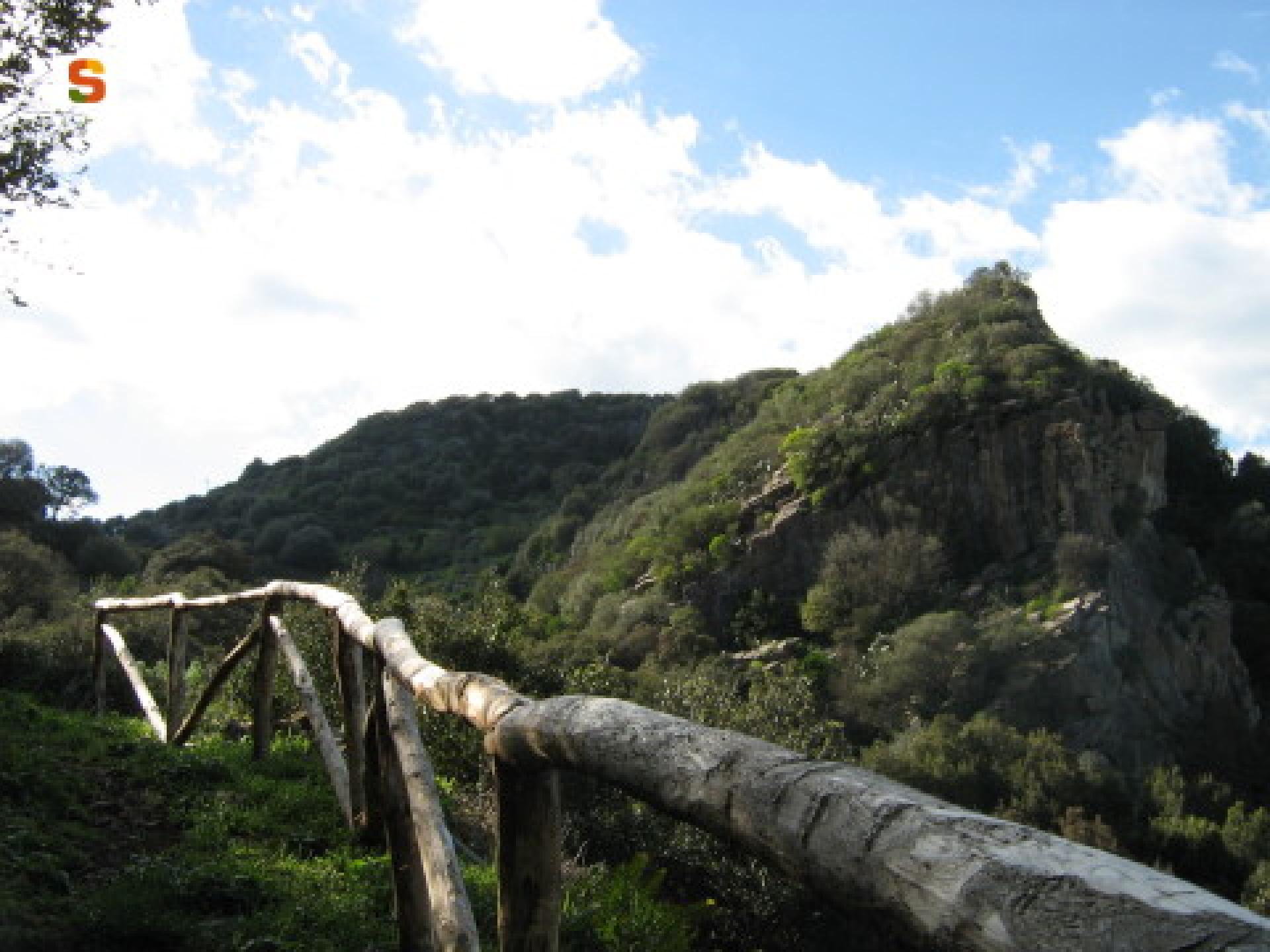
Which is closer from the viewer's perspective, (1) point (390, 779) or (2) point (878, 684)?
(1) point (390, 779)

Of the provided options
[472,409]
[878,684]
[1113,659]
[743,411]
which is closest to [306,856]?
[878,684]

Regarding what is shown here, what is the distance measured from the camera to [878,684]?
1581 inches

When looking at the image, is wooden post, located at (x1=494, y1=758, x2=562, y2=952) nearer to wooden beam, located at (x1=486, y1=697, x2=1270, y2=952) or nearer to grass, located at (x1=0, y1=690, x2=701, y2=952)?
wooden beam, located at (x1=486, y1=697, x2=1270, y2=952)

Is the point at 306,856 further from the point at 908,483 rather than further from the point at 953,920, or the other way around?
the point at 908,483

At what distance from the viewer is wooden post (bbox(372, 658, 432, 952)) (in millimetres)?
3869

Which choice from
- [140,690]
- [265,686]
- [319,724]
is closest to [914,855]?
[319,724]

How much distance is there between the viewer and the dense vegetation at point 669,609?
19.4 feet

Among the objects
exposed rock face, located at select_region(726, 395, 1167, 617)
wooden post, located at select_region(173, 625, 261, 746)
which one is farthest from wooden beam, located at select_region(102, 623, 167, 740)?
exposed rock face, located at select_region(726, 395, 1167, 617)

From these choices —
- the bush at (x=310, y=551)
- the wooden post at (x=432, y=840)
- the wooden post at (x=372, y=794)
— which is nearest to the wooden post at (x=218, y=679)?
the wooden post at (x=372, y=794)

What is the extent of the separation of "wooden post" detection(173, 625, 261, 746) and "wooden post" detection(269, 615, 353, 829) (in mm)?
420

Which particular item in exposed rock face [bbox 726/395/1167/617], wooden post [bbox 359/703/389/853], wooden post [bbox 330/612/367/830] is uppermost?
exposed rock face [bbox 726/395/1167/617]

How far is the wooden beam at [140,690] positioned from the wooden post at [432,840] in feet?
19.6

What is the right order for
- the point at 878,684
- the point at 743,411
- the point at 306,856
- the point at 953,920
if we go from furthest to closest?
the point at 743,411 < the point at 878,684 < the point at 306,856 < the point at 953,920

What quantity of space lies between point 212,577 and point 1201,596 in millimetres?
41394
